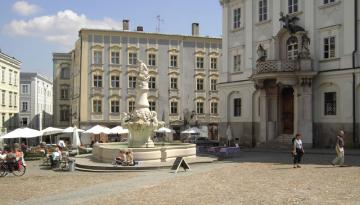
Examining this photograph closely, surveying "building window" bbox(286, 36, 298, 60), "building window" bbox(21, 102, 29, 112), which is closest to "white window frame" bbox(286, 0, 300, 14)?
"building window" bbox(286, 36, 298, 60)

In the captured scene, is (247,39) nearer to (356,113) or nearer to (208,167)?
(356,113)

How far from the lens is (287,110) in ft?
125

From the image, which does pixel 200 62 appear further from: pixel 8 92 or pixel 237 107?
pixel 8 92

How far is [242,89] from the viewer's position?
4200cm

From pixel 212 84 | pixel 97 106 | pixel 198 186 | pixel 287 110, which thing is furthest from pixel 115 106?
pixel 198 186

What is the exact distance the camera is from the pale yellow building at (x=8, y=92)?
200ft

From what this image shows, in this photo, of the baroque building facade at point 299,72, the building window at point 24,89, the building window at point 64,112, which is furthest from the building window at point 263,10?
the building window at point 24,89

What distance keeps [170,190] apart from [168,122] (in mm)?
46749

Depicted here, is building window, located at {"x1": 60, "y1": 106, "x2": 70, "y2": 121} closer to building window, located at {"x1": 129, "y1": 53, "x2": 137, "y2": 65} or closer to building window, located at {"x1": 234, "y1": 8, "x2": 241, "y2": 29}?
building window, located at {"x1": 129, "y1": 53, "x2": 137, "y2": 65}

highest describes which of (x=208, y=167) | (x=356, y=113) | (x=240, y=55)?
(x=240, y=55)

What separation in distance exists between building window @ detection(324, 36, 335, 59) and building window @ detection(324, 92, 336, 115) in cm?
268

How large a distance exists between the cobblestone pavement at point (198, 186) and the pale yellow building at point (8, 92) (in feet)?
137

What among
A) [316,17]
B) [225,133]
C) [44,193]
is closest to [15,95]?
[225,133]

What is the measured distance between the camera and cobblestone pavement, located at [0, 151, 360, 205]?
13570 mm
